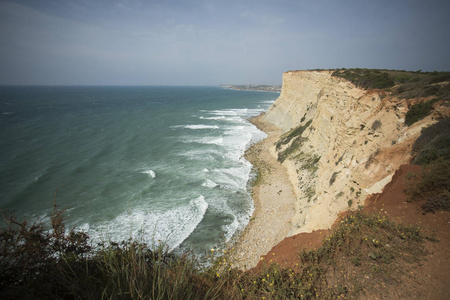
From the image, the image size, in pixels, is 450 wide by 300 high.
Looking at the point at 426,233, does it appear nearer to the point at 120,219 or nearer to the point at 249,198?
the point at 249,198

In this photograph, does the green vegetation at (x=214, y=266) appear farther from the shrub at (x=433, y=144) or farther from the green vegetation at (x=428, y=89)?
the green vegetation at (x=428, y=89)

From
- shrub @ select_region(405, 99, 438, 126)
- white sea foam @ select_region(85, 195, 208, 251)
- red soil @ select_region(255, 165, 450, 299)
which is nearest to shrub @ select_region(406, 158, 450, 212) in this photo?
red soil @ select_region(255, 165, 450, 299)

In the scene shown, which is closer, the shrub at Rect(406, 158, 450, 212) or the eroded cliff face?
the shrub at Rect(406, 158, 450, 212)

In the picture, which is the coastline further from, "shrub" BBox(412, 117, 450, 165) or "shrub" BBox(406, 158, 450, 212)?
"shrub" BBox(412, 117, 450, 165)

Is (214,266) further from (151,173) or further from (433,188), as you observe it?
(151,173)

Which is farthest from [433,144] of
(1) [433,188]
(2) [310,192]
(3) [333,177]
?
(2) [310,192]

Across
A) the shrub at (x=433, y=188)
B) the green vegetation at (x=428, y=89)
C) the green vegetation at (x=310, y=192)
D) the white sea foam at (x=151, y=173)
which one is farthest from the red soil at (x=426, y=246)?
the white sea foam at (x=151, y=173)

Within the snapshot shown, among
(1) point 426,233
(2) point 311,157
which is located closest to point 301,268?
(1) point 426,233
